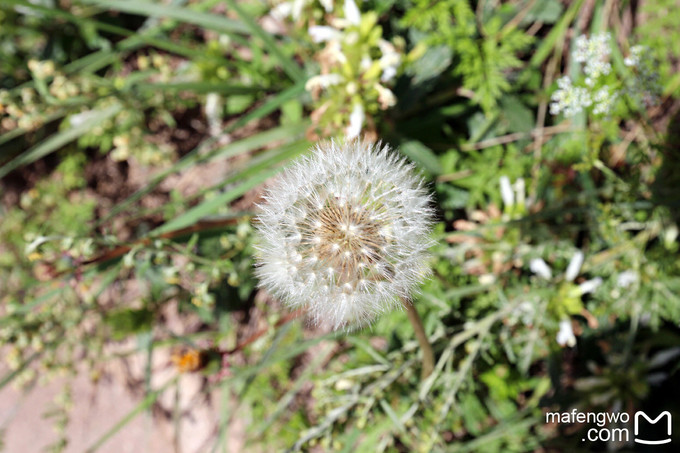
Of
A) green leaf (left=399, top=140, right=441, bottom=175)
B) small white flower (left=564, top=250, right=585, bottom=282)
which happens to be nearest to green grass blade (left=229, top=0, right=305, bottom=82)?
green leaf (left=399, top=140, right=441, bottom=175)

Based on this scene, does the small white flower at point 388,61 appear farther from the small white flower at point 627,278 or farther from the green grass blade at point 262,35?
the small white flower at point 627,278

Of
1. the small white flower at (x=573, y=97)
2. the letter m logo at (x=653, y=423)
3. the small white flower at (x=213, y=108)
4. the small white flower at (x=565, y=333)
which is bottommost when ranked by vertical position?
the letter m logo at (x=653, y=423)

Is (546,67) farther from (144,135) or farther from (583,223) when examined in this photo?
(144,135)

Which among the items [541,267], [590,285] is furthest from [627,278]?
[541,267]

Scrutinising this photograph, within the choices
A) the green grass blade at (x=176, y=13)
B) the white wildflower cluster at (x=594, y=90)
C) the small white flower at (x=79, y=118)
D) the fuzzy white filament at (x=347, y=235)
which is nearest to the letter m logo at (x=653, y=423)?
the white wildflower cluster at (x=594, y=90)

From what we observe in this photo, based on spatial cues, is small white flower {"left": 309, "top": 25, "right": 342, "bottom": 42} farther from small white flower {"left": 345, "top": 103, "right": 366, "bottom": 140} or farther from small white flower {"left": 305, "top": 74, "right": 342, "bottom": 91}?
small white flower {"left": 345, "top": 103, "right": 366, "bottom": 140}

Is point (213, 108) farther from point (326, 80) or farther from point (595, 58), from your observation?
point (595, 58)

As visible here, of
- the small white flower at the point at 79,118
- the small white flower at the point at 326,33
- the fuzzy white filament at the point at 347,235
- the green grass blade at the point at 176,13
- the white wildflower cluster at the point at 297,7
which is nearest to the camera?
the fuzzy white filament at the point at 347,235
